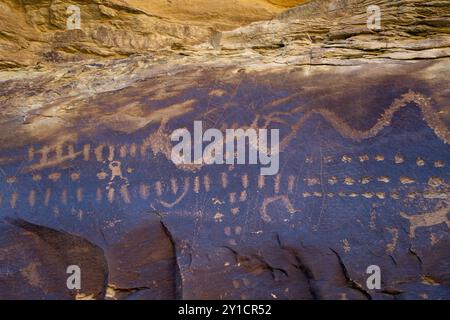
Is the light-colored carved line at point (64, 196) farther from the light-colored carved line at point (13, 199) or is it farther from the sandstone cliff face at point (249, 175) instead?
the light-colored carved line at point (13, 199)

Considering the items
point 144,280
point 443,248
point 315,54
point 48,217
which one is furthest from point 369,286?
point 48,217

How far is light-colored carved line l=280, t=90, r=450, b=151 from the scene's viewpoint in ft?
8.96

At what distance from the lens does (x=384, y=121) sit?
9.10 feet

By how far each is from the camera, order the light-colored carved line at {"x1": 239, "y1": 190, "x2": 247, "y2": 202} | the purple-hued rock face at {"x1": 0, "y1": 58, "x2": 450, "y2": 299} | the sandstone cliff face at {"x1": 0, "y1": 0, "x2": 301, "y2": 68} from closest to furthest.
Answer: the purple-hued rock face at {"x1": 0, "y1": 58, "x2": 450, "y2": 299}
the light-colored carved line at {"x1": 239, "y1": 190, "x2": 247, "y2": 202}
the sandstone cliff face at {"x1": 0, "y1": 0, "x2": 301, "y2": 68}

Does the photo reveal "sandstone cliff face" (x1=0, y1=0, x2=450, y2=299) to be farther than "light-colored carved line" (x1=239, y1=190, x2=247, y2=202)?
No

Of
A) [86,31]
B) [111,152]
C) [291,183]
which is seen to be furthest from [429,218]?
[86,31]

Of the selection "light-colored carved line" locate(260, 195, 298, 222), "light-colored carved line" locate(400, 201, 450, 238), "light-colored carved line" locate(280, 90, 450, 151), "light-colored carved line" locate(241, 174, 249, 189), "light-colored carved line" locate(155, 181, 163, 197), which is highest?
"light-colored carved line" locate(280, 90, 450, 151)

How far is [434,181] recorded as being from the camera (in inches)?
104

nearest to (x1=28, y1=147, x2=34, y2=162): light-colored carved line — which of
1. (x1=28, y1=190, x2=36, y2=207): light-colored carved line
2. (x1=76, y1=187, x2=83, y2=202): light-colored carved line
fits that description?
(x1=28, y1=190, x2=36, y2=207): light-colored carved line

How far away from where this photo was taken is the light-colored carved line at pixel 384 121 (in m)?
2.73

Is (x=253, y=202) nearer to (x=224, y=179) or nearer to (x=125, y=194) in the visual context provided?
(x=224, y=179)

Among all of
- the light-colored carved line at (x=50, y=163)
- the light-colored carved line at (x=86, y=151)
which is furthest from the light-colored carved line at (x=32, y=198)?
the light-colored carved line at (x=86, y=151)

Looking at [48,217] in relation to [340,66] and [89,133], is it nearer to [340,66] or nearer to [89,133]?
[89,133]

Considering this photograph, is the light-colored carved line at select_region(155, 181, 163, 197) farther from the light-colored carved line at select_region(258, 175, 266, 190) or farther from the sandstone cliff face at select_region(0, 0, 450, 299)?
the light-colored carved line at select_region(258, 175, 266, 190)
